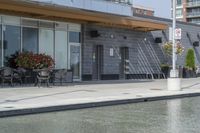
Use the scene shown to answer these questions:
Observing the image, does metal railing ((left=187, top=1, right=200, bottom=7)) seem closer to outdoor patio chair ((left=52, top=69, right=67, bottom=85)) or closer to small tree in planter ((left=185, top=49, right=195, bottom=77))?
small tree in planter ((left=185, top=49, right=195, bottom=77))

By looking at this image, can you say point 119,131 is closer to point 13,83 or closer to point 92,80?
point 13,83

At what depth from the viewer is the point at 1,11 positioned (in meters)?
27.5

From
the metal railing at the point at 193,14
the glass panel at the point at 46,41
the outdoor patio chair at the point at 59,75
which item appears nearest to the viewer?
the outdoor patio chair at the point at 59,75

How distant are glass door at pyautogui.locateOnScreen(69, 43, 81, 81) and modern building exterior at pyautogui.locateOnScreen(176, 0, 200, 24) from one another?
87935mm

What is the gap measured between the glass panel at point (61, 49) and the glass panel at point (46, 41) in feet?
1.65

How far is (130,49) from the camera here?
3859 cm

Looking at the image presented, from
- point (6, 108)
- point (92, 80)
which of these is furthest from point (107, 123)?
point (92, 80)

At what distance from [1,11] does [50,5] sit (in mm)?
2892

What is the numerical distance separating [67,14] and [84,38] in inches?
167

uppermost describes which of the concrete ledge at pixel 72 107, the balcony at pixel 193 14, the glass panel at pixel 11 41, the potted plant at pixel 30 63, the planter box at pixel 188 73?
the balcony at pixel 193 14

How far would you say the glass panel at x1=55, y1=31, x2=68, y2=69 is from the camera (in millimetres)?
31781

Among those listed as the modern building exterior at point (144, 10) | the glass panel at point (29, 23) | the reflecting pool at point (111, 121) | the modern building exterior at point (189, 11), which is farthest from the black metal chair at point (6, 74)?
the modern building exterior at point (189, 11)

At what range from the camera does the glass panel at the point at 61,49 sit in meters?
31.8

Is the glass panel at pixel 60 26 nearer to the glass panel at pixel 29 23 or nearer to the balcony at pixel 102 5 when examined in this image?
the glass panel at pixel 29 23
